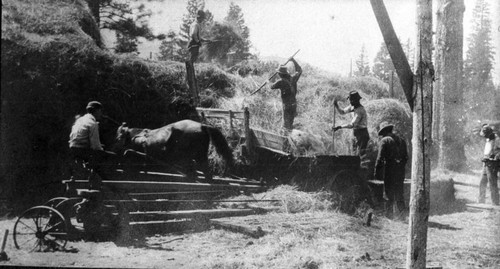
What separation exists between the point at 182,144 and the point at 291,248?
138 inches

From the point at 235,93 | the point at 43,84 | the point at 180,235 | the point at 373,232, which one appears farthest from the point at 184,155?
the point at 235,93

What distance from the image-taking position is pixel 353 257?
5.32 m

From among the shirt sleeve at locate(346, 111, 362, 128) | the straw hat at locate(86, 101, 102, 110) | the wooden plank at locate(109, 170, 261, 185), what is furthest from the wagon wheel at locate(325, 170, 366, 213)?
the straw hat at locate(86, 101, 102, 110)

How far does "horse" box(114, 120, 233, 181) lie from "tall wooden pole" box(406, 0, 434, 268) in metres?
4.53

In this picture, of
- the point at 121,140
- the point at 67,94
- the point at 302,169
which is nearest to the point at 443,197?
the point at 302,169

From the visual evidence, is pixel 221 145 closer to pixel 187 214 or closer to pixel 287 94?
pixel 187 214

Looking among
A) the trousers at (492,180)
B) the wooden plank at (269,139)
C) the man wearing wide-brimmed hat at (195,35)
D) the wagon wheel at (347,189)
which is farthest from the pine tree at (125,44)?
the trousers at (492,180)

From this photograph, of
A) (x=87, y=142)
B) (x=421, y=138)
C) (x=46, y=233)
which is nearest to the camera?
(x=421, y=138)

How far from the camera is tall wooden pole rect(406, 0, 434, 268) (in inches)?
167

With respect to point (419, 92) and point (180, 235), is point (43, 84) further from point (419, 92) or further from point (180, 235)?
point (419, 92)

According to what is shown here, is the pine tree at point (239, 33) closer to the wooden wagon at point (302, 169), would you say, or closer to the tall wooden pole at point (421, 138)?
the wooden wagon at point (302, 169)

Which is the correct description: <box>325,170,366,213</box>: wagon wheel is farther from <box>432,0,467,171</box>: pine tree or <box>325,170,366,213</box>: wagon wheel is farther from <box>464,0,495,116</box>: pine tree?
<box>464,0,495,116</box>: pine tree

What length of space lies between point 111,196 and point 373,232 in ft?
15.2

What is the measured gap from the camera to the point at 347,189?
8.40m
